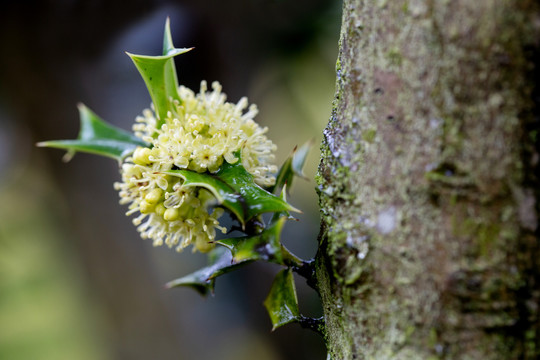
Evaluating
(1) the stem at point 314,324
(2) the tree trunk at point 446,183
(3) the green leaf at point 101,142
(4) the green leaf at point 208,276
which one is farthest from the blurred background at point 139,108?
(2) the tree trunk at point 446,183

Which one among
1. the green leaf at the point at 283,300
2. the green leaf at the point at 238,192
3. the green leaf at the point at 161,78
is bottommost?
the green leaf at the point at 283,300

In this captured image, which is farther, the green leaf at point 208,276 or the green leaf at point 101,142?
the green leaf at point 101,142

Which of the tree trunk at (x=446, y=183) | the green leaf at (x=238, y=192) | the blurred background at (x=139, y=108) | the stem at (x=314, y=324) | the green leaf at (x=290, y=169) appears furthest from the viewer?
the blurred background at (x=139, y=108)

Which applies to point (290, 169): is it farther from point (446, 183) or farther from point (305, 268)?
point (446, 183)

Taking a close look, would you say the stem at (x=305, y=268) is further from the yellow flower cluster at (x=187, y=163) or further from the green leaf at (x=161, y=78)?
the green leaf at (x=161, y=78)

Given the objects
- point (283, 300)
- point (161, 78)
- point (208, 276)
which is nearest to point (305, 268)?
point (283, 300)

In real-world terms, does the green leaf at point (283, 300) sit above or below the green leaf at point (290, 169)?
below
